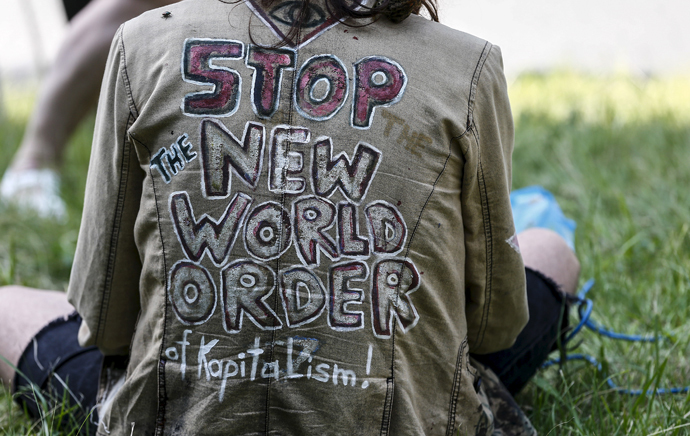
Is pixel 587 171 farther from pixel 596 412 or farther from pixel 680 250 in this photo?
pixel 596 412

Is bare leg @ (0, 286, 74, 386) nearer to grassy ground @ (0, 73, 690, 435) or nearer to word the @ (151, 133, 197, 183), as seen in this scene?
grassy ground @ (0, 73, 690, 435)

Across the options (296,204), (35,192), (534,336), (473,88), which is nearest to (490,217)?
(473,88)

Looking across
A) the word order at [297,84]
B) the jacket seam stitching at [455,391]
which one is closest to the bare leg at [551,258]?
the jacket seam stitching at [455,391]

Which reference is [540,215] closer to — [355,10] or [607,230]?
[607,230]

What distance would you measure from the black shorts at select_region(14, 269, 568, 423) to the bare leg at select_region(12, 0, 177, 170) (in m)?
1.56

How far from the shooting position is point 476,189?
1.06 m

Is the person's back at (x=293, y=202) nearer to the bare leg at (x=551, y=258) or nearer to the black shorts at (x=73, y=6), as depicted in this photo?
the bare leg at (x=551, y=258)

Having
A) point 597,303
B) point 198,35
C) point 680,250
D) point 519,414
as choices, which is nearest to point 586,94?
point 680,250

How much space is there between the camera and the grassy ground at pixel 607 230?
1446mm

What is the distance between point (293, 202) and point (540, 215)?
1.36 meters

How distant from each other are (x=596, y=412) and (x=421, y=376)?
63 cm

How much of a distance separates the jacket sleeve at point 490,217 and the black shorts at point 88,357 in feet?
0.63

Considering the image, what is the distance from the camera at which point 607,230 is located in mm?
2375

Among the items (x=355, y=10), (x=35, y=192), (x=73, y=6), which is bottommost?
(x=35, y=192)
